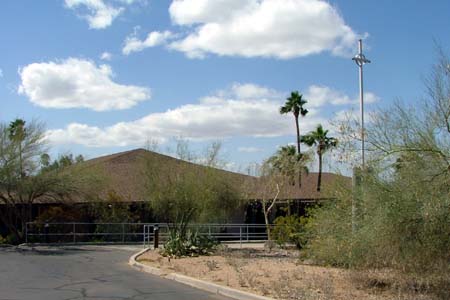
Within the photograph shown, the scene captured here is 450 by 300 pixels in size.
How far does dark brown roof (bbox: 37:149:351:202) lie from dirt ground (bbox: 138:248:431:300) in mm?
2185

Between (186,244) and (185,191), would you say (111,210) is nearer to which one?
(185,191)

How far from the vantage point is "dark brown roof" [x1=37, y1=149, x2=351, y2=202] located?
2674cm

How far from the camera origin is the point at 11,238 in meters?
32.3

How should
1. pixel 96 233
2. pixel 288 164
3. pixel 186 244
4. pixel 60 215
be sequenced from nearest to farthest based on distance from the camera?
1. pixel 186 244
2. pixel 60 215
3. pixel 96 233
4. pixel 288 164

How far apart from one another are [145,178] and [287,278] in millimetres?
12715

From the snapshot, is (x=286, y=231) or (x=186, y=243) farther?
(x=286, y=231)

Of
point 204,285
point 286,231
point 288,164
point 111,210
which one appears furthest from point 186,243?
point 288,164

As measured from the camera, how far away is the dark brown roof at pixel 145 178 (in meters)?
26.7

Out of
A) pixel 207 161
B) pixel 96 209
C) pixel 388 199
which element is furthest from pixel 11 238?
pixel 388 199

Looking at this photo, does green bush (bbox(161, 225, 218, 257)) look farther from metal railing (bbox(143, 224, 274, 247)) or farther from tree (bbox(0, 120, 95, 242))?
tree (bbox(0, 120, 95, 242))

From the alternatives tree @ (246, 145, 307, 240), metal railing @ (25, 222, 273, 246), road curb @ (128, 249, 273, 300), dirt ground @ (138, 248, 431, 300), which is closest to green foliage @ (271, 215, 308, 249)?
metal railing @ (25, 222, 273, 246)

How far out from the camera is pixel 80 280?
54.9 feet

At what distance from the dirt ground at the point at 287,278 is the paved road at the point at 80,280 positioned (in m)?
1.06

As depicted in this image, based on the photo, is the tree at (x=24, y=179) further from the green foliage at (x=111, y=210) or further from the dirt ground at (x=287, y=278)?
the dirt ground at (x=287, y=278)
